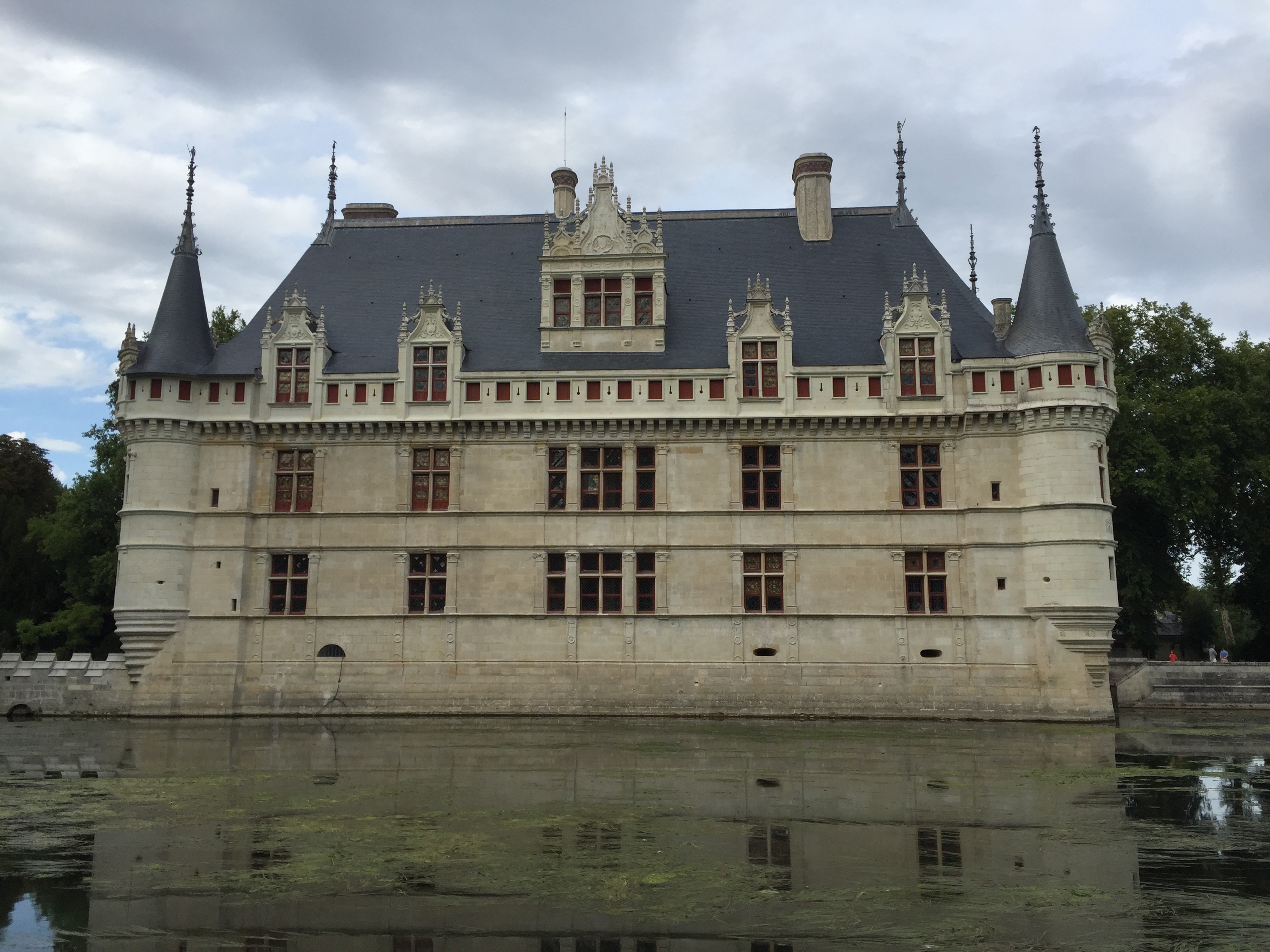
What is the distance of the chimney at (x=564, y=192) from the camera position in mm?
36562

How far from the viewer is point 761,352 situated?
99.7 feet

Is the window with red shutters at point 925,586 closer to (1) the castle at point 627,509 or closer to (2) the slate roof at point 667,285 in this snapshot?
(1) the castle at point 627,509

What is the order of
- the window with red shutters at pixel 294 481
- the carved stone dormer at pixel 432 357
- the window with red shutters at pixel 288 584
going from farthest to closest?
the window with red shutters at pixel 294 481 < the carved stone dormer at pixel 432 357 < the window with red shutters at pixel 288 584

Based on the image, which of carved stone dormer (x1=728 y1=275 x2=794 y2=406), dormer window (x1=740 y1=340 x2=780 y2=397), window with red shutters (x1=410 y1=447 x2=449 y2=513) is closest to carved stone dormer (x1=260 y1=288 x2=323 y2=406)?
window with red shutters (x1=410 y1=447 x2=449 y2=513)

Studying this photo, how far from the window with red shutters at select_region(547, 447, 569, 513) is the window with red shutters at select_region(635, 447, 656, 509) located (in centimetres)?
204

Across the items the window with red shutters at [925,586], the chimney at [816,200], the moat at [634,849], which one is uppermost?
the chimney at [816,200]

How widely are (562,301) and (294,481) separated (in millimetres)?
9755

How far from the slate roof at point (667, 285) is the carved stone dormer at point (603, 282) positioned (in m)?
0.57

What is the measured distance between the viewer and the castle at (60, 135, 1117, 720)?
28797 mm

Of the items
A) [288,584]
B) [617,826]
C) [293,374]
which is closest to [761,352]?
[293,374]

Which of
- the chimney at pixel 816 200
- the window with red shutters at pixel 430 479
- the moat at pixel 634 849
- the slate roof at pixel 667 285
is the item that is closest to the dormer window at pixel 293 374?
the slate roof at pixel 667 285

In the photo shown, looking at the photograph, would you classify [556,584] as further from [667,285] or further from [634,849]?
[634,849]

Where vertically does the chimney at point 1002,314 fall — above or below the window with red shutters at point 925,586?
above

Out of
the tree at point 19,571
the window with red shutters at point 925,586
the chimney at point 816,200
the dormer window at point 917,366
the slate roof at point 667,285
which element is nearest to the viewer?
the window with red shutters at point 925,586
